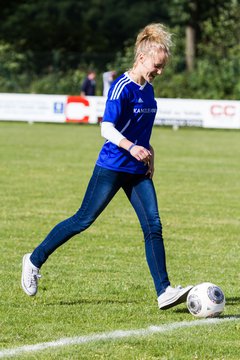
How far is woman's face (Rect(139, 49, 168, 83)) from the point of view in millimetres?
7074

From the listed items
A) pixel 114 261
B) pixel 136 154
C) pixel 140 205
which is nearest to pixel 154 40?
pixel 136 154

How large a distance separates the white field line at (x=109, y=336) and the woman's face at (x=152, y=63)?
1.78 meters

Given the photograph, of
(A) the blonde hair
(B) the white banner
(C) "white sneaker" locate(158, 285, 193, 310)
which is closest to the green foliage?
(B) the white banner

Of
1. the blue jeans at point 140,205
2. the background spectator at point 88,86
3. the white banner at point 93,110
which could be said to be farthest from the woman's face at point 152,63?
the background spectator at point 88,86

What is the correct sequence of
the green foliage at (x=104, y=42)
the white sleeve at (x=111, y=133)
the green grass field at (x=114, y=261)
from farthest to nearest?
the green foliage at (x=104, y=42)
the white sleeve at (x=111, y=133)
the green grass field at (x=114, y=261)

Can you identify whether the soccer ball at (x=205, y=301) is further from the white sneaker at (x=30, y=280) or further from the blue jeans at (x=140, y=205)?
the white sneaker at (x=30, y=280)

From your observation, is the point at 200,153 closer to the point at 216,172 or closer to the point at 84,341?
the point at 216,172

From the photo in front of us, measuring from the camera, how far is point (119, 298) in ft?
26.0

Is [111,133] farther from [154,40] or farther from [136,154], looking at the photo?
[154,40]

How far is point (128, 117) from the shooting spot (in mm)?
7219

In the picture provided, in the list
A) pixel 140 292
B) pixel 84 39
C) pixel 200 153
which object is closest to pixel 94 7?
pixel 84 39

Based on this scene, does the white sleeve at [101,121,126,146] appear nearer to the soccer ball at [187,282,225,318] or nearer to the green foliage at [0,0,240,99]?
the soccer ball at [187,282,225,318]

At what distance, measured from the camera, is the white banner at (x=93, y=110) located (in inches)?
1278

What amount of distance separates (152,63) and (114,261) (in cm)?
313
